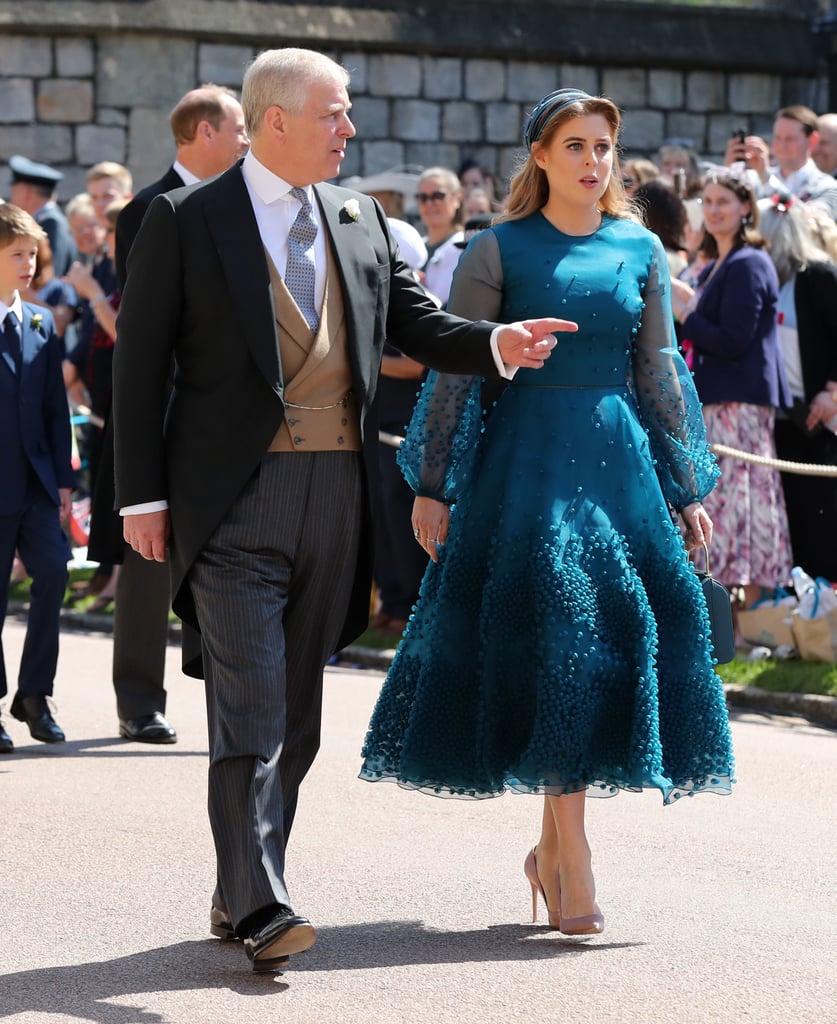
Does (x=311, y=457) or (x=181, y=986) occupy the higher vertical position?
(x=311, y=457)

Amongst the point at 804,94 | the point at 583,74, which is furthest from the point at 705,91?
the point at 583,74

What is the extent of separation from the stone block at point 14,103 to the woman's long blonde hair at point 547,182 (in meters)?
13.1

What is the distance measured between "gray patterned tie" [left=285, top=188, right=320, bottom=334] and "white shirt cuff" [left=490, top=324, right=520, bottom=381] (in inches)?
16.0

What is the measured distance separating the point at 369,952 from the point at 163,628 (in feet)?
10.2

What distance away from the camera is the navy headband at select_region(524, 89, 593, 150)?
5008 mm

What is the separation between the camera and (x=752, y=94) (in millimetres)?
19391

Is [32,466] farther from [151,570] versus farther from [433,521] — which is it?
[433,521]

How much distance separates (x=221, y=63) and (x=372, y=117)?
56.3 inches

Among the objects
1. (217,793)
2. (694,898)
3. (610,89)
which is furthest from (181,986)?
(610,89)

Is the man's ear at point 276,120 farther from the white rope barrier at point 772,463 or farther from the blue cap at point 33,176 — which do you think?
the blue cap at point 33,176

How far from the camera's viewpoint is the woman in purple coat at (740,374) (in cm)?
932

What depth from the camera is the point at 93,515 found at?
7.21 metres

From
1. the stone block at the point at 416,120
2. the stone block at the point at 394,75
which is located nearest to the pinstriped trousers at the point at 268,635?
the stone block at the point at 416,120

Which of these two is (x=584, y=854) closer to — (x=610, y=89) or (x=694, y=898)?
(x=694, y=898)
